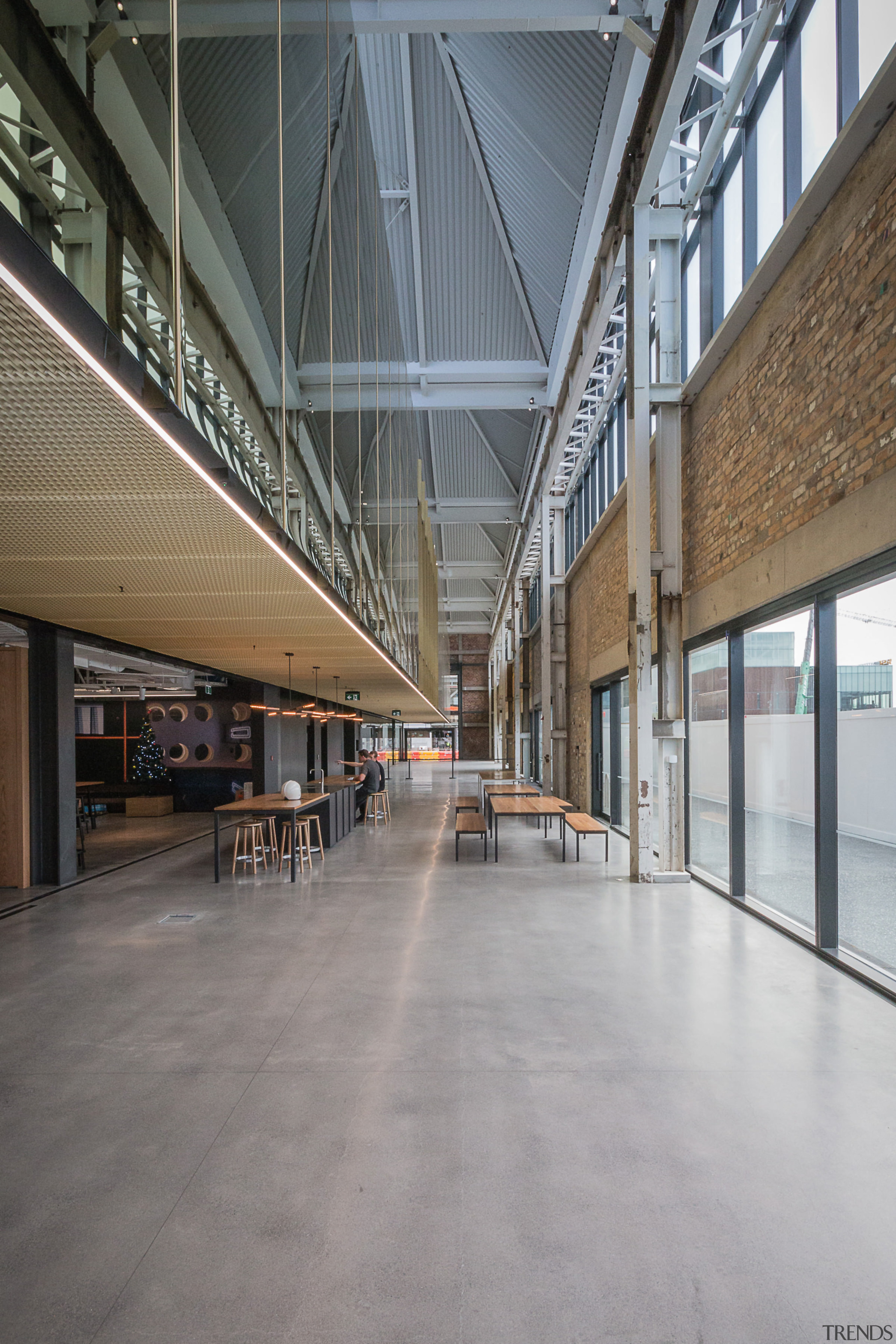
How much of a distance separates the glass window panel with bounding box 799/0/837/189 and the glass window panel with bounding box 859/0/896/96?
0.29m

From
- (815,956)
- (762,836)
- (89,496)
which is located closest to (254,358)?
(89,496)

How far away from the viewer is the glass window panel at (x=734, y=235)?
22.8 ft

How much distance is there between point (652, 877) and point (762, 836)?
1367mm

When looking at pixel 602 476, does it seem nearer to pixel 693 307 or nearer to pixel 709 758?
pixel 693 307

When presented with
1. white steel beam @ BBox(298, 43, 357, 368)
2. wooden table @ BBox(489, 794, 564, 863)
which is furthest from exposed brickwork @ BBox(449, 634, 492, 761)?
white steel beam @ BBox(298, 43, 357, 368)

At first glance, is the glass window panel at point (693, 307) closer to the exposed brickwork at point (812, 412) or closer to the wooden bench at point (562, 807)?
the exposed brickwork at point (812, 412)

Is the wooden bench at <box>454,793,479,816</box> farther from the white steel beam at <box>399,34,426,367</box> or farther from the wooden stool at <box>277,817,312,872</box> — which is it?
the white steel beam at <box>399,34,426,367</box>

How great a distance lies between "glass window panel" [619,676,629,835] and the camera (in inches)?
464

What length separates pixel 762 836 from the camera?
24.1ft

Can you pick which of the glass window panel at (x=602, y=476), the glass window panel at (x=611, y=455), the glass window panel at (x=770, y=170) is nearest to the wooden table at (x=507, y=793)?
the glass window panel at (x=602, y=476)

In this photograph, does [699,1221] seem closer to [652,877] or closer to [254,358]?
[652,877]

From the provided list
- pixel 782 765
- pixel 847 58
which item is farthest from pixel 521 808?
pixel 847 58

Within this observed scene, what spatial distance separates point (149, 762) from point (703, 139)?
1523cm

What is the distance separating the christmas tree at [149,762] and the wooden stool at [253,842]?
682cm
